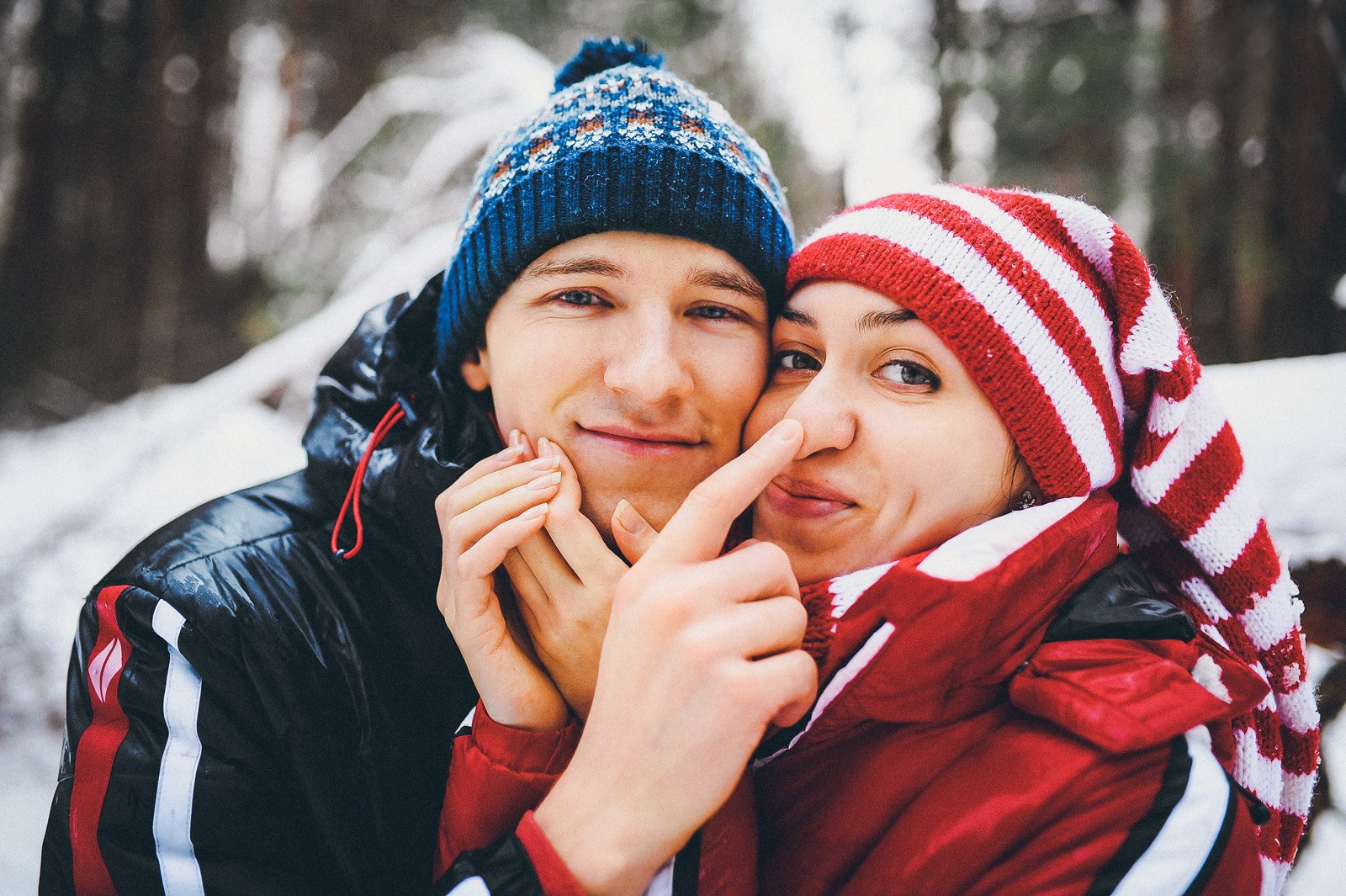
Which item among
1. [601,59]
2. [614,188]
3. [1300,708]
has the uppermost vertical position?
[601,59]

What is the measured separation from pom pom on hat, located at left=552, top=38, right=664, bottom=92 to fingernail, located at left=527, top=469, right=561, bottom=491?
3.63 feet

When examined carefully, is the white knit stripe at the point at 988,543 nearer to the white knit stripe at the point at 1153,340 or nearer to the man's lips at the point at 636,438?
the white knit stripe at the point at 1153,340

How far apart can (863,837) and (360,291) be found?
11.6 feet

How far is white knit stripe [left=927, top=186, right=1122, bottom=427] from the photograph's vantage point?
1461 mm

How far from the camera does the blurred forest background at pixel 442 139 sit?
Result: 15.1ft

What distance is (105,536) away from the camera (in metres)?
3.73

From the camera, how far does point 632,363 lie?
4.87ft

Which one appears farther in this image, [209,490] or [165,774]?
[209,490]

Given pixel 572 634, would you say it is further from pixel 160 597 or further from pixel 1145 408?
pixel 1145 408

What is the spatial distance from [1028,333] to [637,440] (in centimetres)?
79

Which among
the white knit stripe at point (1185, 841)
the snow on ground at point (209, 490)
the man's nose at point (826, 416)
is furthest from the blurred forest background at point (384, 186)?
the white knit stripe at point (1185, 841)

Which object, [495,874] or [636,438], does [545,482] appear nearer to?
[636,438]

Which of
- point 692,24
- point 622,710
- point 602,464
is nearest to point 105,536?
point 602,464

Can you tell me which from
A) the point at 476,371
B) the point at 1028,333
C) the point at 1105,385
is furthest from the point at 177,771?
the point at 1105,385
